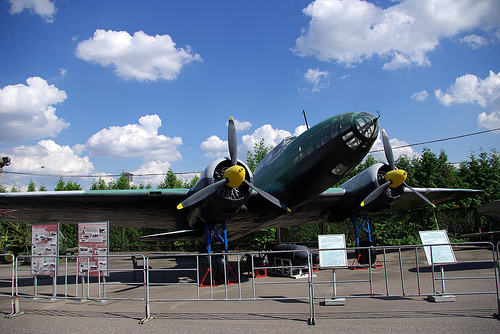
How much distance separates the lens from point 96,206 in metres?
12.1

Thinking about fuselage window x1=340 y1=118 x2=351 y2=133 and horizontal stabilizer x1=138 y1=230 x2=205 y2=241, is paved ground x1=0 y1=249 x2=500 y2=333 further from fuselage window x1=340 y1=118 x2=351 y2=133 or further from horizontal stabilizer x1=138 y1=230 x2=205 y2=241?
fuselage window x1=340 y1=118 x2=351 y2=133

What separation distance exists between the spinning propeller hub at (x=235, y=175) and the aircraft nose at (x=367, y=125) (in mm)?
3528

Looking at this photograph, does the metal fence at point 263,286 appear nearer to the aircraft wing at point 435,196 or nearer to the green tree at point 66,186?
the aircraft wing at point 435,196

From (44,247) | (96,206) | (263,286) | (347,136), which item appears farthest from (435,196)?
(44,247)

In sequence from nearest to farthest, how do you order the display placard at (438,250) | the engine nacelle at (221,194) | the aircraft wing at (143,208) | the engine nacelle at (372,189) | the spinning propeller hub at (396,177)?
1. the display placard at (438,250)
2. the engine nacelle at (221,194)
3. the aircraft wing at (143,208)
4. the spinning propeller hub at (396,177)
5. the engine nacelle at (372,189)

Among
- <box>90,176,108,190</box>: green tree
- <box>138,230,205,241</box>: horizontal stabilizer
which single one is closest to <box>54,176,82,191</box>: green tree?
<box>90,176,108,190</box>: green tree

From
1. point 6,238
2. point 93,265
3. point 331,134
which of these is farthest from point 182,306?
Result: point 6,238

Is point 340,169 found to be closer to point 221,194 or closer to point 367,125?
point 367,125

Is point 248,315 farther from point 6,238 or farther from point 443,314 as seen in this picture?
point 6,238

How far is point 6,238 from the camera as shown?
2386cm

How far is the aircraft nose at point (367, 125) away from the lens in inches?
370

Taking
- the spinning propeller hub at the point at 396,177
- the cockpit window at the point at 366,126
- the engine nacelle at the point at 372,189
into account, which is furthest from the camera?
the engine nacelle at the point at 372,189

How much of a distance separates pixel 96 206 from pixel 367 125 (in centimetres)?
963

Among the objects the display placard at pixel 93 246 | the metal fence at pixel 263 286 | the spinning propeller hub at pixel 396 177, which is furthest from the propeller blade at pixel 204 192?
the spinning propeller hub at pixel 396 177
